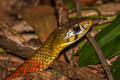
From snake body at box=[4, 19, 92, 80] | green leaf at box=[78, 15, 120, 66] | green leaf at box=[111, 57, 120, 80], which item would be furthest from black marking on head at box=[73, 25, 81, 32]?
green leaf at box=[111, 57, 120, 80]

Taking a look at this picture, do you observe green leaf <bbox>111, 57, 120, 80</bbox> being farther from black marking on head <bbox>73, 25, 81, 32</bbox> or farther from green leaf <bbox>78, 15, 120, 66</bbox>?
black marking on head <bbox>73, 25, 81, 32</bbox>

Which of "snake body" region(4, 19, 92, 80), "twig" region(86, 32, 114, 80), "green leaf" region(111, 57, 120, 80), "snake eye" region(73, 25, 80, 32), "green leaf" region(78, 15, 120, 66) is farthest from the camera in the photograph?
"snake eye" region(73, 25, 80, 32)

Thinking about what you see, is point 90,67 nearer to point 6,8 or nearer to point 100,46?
point 100,46

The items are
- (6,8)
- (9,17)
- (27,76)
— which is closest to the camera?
(27,76)

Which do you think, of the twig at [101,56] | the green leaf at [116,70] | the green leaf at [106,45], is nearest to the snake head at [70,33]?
the green leaf at [106,45]

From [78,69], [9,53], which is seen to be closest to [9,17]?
[9,53]

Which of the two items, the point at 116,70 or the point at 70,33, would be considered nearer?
the point at 116,70

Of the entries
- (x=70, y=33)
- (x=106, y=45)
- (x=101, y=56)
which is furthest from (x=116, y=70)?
(x=70, y=33)

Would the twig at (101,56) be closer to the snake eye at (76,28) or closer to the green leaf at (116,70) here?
the green leaf at (116,70)

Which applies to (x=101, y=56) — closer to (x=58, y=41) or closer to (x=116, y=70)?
(x=116, y=70)
